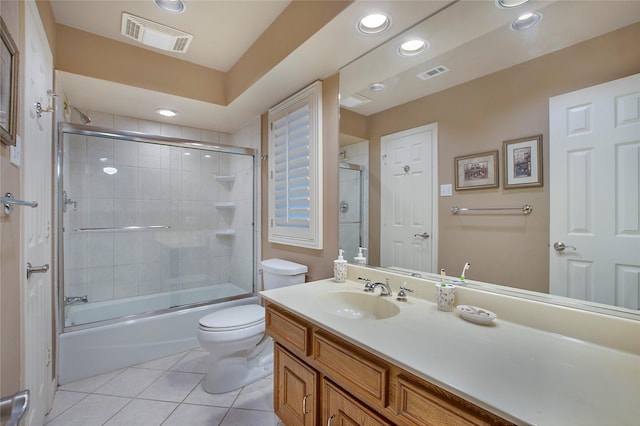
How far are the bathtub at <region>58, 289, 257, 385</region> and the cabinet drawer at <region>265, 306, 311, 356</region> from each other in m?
1.42

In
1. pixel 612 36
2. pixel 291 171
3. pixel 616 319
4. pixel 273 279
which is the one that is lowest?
pixel 273 279

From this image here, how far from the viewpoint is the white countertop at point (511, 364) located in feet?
1.91

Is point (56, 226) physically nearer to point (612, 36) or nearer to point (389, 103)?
point (389, 103)

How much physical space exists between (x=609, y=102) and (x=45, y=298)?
2.75 meters

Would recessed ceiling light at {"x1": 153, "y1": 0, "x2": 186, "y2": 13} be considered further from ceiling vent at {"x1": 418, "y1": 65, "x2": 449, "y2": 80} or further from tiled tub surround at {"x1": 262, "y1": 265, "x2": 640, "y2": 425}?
tiled tub surround at {"x1": 262, "y1": 265, "x2": 640, "y2": 425}

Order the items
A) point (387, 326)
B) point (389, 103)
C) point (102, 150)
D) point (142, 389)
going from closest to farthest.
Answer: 1. point (387, 326)
2. point (389, 103)
3. point (142, 389)
4. point (102, 150)

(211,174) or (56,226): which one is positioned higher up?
(211,174)

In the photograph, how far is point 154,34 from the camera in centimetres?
193

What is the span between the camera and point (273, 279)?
214cm

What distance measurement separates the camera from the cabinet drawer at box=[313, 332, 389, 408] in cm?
85

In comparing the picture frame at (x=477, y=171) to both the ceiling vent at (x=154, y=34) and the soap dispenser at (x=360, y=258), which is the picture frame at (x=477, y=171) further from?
the ceiling vent at (x=154, y=34)

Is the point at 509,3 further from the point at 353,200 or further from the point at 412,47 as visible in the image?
the point at 353,200

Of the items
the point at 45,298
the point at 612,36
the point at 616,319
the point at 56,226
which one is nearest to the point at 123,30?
Answer: the point at 56,226

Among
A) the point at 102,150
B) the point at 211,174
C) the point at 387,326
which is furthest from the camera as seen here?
the point at 211,174
